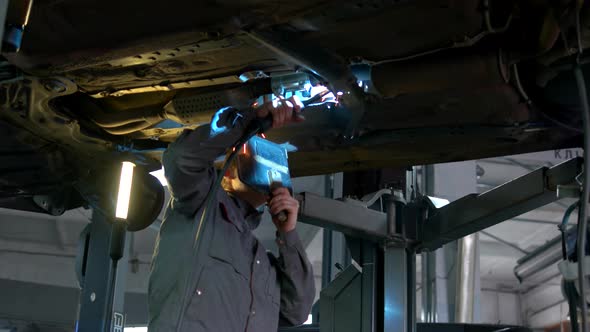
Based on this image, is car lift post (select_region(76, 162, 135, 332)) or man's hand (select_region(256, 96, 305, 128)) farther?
car lift post (select_region(76, 162, 135, 332))

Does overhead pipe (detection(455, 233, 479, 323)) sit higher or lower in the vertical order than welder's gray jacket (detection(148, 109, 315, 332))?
higher

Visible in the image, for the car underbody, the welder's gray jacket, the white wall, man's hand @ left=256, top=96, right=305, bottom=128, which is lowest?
the welder's gray jacket

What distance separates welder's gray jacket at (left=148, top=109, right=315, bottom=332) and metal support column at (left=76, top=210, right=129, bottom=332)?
4.39 feet

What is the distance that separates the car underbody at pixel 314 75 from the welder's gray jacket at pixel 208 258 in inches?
13.2

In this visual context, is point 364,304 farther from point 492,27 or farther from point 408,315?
point 492,27

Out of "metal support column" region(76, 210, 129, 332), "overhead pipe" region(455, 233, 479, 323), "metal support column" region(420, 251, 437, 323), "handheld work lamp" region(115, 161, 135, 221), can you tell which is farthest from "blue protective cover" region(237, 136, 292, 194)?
"metal support column" region(420, 251, 437, 323)

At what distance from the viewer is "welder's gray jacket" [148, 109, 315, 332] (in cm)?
211

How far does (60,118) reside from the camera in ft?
9.46

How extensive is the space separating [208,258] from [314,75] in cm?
73

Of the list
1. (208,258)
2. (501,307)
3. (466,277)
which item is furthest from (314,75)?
(501,307)

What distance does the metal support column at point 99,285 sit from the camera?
349 cm

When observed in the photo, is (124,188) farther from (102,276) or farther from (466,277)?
(466,277)

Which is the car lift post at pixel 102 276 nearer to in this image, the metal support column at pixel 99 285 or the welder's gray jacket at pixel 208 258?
the metal support column at pixel 99 285

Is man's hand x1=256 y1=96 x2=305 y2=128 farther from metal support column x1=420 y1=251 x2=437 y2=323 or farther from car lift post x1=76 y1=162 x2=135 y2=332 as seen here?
metal support column x1=420 y1=251 x2=437 y2=323
